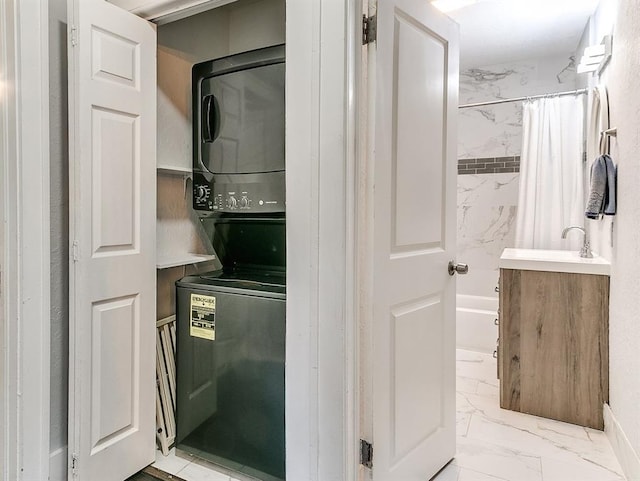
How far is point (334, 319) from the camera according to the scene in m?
1.38

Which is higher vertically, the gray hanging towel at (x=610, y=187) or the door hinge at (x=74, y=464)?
the gray hanging towel at (x=610, y=187)

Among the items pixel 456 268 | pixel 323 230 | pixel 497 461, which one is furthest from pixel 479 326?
pixel 323 230

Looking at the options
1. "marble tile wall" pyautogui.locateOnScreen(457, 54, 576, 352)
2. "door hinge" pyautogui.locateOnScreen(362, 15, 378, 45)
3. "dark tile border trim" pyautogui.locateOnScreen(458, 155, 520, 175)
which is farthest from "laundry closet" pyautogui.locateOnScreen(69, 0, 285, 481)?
"dark tile border trim" pyautogui.locateOnScreen(458, 155, 520, 175)

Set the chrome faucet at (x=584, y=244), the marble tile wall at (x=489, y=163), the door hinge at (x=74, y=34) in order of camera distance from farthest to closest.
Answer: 1. the marble tile wall at (x=489, y=163)
2. the chrome faucet at (x=584, y=244)
3. the door hinge at (x=74, y=34)

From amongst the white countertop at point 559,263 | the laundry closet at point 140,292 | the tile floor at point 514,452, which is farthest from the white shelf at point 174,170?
the white countertop at point 559,263

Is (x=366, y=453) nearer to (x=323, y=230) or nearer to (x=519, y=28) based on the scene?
(x=323, y=230)

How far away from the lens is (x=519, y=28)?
10.1 feet

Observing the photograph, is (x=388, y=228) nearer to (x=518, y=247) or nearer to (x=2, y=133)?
(x=2, y=133)

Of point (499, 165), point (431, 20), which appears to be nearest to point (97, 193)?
point (431, 20)

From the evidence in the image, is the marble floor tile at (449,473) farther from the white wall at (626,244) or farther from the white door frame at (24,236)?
the white door frame at (24,236)

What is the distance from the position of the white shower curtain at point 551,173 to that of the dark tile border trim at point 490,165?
580 millimetres

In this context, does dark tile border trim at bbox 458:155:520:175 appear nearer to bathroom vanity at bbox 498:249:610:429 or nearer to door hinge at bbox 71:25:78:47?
bathroom vanity at bbox 498:249:610:429

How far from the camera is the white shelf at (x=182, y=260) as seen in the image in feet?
6.55

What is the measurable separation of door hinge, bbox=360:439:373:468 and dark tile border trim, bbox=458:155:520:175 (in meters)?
3.08
